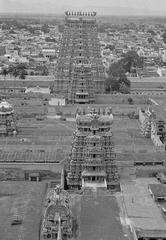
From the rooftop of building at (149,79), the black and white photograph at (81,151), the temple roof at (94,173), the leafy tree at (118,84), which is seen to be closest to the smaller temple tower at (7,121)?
the black and white photograph at (81,151)

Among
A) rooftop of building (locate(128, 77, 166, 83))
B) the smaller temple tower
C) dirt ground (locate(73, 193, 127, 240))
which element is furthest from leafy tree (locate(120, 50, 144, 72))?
dirt ground (locate(73, 193, 127, 240))

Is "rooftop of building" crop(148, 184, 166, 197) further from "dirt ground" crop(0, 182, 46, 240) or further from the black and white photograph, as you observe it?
"dirt ground" crop(0, 182, 46, 240)

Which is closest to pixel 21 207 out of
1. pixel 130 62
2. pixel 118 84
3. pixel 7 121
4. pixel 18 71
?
pixel 7 121

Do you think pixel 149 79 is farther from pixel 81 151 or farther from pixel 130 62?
pixel 81 151

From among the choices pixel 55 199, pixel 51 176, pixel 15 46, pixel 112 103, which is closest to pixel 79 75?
pixel 112 103

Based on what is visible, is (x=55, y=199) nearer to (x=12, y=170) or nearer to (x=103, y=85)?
(x=12, y=170)

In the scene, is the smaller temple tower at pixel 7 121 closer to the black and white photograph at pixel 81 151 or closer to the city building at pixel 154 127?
the black and white photograph at pixel 81 151
